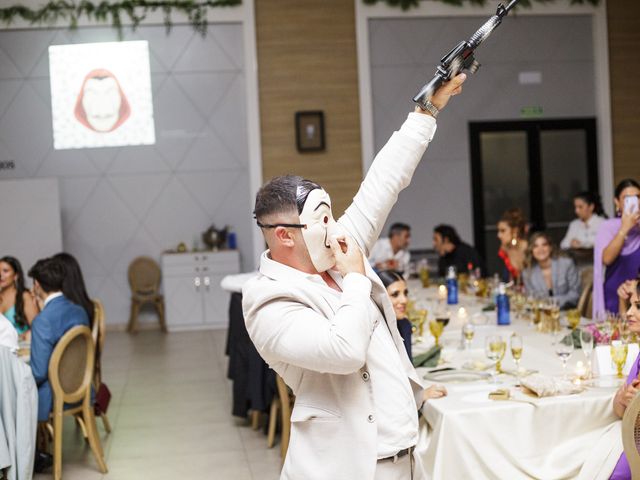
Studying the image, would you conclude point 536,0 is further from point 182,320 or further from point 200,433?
point 200,433

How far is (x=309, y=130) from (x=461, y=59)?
896 centimetres

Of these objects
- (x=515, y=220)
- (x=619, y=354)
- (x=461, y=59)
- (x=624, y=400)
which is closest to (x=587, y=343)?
(x=619, y=354)

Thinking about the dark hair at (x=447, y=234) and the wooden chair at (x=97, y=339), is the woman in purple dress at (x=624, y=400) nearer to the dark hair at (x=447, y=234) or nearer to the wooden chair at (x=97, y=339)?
the wooden chair at (x=97, y=339)

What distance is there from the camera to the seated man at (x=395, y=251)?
874 centimetres

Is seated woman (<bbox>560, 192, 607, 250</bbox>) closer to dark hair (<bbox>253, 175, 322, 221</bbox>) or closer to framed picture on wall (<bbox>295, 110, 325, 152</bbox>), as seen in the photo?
framed picture on wall (<bbox>295, 110, 325, 152</bbox>)

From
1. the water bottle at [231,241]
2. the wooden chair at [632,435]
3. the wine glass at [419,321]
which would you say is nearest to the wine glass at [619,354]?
the wooden chair at [632,435]

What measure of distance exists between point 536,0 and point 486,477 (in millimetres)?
9214

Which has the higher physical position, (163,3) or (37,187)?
(163,3)

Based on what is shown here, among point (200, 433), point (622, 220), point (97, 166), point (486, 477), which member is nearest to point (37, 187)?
point (97, 166)

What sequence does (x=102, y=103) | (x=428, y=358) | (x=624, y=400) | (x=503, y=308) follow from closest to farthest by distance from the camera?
(x=624, y=400) < (x=428, y=358) < (x=503, y=308) < (x=102, y=103)

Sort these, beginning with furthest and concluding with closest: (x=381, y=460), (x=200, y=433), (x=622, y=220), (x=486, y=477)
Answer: (x=200, y=433) → (x=622, y=220) → (x=486, y=477) → (x=381, y=460)

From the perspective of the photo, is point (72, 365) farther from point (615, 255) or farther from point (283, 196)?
point (283, 196)

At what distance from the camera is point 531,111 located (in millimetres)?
11633

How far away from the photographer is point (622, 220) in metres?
5.50
